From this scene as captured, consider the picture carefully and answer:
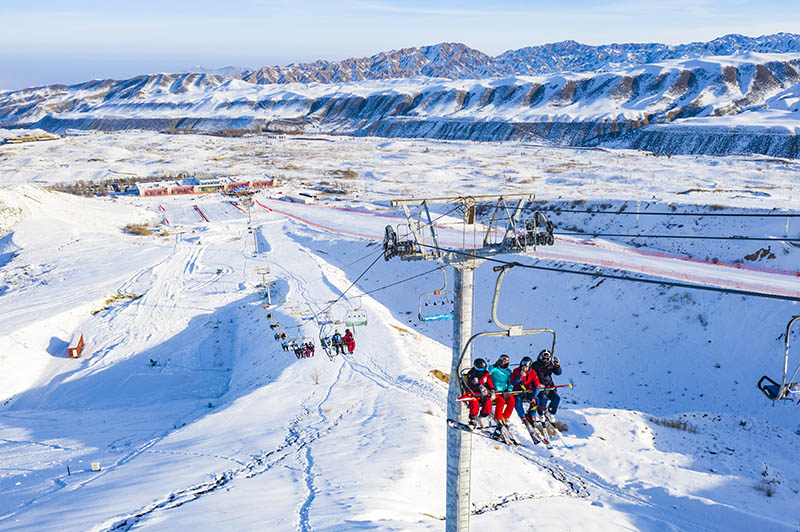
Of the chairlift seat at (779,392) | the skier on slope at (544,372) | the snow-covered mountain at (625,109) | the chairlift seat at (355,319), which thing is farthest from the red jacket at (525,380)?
the snow-covered mountain at (625,109)

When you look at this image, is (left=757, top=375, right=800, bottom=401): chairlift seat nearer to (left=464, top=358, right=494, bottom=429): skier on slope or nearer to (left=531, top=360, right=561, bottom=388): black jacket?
(left=531, top=360, right=561, bottom=388): black jacket

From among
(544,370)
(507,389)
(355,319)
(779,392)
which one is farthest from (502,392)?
(355,319)

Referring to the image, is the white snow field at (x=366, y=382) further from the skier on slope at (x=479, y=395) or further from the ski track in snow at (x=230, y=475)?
the skier on slope at (x=479, y=395)

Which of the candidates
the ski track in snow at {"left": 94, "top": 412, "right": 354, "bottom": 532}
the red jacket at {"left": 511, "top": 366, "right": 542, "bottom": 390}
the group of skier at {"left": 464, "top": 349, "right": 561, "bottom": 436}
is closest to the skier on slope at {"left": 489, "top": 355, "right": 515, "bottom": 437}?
the group of skier at {"left": 464, "top": 349, "right": 561, "bottom": 436}

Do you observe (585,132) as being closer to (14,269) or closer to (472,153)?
(472,153)

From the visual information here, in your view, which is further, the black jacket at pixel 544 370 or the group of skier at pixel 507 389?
the black jacket at pixel 544 370

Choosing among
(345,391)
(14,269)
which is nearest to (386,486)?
(345,391)

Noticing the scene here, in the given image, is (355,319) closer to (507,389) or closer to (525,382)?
(525,382)
